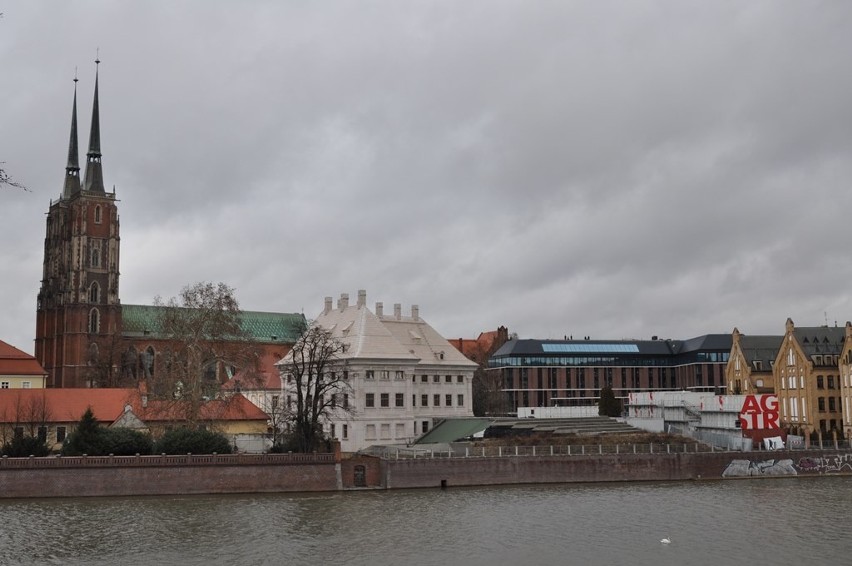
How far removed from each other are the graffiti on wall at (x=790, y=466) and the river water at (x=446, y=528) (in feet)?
22.2

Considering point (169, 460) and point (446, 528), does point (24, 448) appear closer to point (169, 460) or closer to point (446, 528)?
point (169, 460)

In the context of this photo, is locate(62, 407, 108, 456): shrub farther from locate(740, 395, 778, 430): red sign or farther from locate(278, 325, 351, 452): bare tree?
locate(740, 395, 778, 430): red sign

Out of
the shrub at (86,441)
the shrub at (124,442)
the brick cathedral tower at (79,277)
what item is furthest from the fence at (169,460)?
the brick cathedral tower at (79,277)

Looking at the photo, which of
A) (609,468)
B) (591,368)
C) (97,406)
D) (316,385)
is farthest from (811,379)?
(97,406)

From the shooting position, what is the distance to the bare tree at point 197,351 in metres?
77.5

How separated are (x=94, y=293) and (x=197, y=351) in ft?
257

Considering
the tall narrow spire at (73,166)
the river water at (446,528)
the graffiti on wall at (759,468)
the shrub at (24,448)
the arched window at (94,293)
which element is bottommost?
the river water at (446,528)

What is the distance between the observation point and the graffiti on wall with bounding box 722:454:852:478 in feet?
250

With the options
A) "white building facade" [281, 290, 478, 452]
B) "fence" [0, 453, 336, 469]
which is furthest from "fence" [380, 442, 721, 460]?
"white building facade" [281, 290, 478, 452]

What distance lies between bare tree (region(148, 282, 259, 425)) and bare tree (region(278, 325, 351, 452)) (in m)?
4.92

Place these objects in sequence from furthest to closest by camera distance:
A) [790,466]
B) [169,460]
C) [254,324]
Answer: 1. [254,324]
2. [790,466]
3. [169,460]

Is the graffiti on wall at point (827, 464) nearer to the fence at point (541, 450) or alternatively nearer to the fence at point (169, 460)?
the fence at point (541, 450)

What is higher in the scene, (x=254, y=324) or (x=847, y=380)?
(x=254, y=324)

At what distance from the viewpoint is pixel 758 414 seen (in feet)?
262
